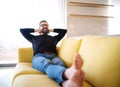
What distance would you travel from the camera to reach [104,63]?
1262mm

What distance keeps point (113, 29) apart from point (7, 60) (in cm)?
218

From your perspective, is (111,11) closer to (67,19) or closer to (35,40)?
(67,19)

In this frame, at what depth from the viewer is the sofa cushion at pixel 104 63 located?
1.22 m

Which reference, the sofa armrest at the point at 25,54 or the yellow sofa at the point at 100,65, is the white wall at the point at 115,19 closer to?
the sofa armrest at the point at 25,54

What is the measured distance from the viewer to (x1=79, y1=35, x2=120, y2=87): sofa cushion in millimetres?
1220

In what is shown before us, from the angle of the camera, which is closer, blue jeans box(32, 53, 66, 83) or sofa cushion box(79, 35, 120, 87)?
sofa cushion box(79, 35, 120, 87)

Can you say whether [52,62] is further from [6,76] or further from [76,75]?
[6,76]

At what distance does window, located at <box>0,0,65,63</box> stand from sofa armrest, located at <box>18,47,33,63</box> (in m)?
0.83

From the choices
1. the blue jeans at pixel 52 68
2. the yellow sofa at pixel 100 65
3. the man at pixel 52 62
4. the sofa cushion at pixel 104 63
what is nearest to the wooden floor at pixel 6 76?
the man at pixel 52 62

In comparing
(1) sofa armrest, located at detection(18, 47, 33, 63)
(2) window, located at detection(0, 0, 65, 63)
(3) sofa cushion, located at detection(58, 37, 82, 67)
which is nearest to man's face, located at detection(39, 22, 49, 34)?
(1) sofa armrest, located at detection(18, 47, 33, 63)

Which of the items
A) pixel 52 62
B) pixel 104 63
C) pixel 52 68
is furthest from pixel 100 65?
pixel 52 62

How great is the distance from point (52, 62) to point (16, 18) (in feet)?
5.50

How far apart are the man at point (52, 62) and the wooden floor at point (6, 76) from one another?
0.64 metres

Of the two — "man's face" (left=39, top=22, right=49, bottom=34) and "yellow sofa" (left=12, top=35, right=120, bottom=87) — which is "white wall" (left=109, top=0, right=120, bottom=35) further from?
"yellow sofa" (left=12, top=35, right=120, bottom=87)
